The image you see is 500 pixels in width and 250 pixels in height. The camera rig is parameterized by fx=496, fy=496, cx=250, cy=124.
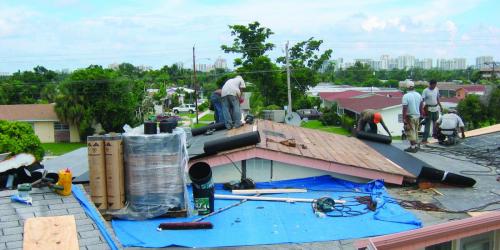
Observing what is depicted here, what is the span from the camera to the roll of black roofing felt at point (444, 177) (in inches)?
275

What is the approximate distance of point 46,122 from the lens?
48594mm

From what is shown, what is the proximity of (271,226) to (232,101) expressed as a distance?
4.96 m

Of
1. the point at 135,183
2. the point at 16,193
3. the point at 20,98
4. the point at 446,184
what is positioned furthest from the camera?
the point at 20,98

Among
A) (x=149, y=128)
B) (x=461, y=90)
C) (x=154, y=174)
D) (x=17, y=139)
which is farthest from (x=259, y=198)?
(x=461, y=90)

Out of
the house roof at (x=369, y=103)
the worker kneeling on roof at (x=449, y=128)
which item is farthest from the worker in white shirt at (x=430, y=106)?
the house roof at (x=369, y=103)

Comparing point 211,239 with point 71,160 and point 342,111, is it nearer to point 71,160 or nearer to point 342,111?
point 71,160

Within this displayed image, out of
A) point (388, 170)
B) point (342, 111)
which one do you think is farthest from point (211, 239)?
point (342, 111)

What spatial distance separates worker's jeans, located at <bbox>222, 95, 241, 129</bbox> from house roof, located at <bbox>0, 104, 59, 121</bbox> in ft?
137

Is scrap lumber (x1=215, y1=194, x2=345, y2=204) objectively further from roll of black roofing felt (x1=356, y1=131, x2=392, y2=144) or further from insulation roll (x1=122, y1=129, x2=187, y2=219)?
roll of black roofing felt (x1=356, y1=131, x2=392, y2=144)

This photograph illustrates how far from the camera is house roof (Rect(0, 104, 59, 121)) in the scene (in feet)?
156

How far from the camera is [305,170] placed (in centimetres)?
716

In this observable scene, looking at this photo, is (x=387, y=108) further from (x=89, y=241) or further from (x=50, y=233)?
(x=50, y=233)

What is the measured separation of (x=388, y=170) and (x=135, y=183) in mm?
3622

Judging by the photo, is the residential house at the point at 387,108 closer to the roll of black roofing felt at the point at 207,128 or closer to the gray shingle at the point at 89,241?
the roll of black roofing felt at the point at 207,128
